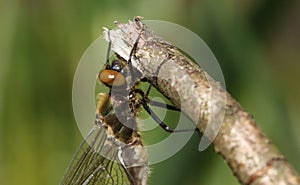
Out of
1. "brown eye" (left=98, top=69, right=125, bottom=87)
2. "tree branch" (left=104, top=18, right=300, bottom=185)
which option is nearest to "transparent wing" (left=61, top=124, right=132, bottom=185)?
"brown eye" (left=98, top=69, right=125, bottom=87)

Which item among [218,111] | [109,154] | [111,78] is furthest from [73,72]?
[218,111]

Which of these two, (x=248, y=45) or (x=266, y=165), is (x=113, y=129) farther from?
(x=266, y=165)

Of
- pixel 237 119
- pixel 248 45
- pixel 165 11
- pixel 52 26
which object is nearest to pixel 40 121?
pixel 52 26

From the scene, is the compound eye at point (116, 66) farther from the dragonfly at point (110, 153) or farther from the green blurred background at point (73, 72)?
the green blurred background at point (73, 72)

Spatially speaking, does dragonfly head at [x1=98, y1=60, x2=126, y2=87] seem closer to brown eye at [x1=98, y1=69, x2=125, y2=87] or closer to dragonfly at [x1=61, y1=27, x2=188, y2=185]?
brown eye at [x1=98, y1=69, x2=125, y2=87]

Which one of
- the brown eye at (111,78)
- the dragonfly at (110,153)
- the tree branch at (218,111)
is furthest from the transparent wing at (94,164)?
the tree branch at (218,111)

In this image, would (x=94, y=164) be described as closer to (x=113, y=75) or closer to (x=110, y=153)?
(x=110, y=153)

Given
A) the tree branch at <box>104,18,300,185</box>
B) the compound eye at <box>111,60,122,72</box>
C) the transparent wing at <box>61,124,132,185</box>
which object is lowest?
the transparent wing at <box>61,124,132,185</box>
